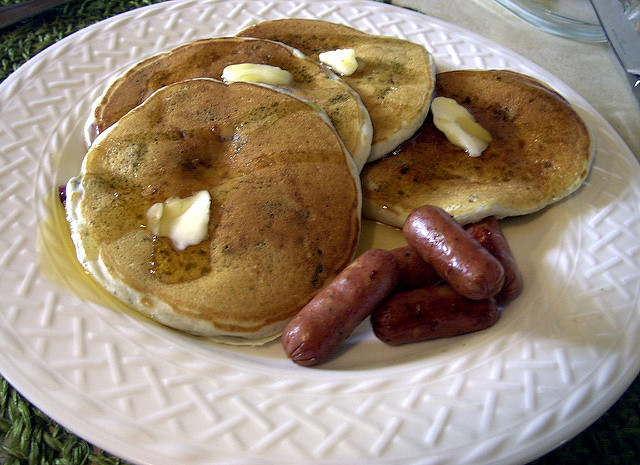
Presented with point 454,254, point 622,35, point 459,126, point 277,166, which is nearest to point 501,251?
point 454,254

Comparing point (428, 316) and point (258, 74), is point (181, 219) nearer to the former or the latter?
point (258, 74)

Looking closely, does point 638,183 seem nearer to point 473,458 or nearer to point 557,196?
point 557,196

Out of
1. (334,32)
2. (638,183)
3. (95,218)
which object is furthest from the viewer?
(334,32)

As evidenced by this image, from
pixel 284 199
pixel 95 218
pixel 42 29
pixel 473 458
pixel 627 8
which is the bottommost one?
pixel 627 8

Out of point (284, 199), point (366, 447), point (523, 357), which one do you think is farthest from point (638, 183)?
point (366, 447)

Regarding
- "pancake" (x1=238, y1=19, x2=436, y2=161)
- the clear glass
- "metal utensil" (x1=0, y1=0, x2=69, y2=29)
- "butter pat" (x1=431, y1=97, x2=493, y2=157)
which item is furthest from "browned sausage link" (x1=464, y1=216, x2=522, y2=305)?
"metal utensil" (x1=0, y1=0, x2=69, y2=29)

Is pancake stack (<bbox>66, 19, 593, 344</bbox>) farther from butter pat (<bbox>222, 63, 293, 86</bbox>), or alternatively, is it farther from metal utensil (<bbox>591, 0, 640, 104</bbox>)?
metal utensil (<bbox>591, 0, 640, 104</bbox>)
